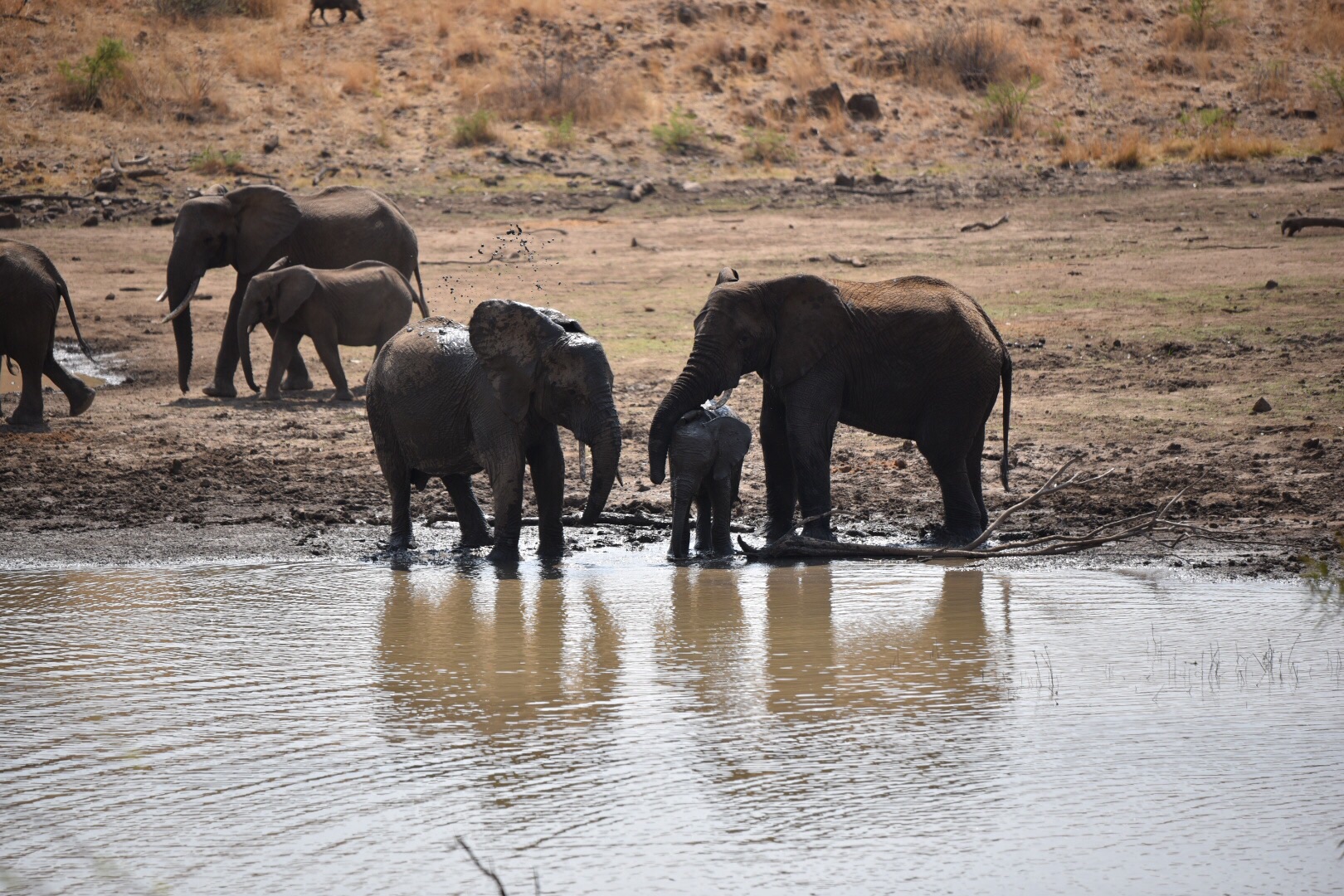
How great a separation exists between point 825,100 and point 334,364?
16467 millimetres

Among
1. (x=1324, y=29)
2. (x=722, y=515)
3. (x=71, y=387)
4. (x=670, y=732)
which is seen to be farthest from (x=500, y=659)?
(x=1324, y=29)

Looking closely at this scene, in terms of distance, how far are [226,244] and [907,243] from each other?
24.7ft

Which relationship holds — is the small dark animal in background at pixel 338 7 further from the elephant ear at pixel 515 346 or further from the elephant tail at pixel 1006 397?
the elephant ear at pixel 515 346

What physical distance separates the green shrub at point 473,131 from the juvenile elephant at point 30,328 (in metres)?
12.2

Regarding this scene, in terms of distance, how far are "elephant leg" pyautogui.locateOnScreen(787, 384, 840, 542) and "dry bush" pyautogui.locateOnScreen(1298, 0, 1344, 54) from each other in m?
26.6

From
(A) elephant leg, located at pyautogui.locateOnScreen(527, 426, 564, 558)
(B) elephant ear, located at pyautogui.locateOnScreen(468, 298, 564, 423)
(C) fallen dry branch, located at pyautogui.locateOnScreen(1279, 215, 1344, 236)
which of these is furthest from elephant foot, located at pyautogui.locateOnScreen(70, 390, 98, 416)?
(C) fallen dry branch, located at pyautogui.locateOnScreen(1279, 215, 1344, 236)

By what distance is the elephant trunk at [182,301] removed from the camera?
14039 millimetres

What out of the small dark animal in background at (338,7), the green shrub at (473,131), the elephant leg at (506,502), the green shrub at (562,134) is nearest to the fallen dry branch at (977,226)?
the green shrub at (562,134)

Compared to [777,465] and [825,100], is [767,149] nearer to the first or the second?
[825,100]

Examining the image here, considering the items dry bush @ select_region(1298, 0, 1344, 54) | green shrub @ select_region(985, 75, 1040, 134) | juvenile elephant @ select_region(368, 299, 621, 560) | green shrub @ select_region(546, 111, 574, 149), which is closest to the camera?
juvenile elephant @ select_region(368, 299, 621, 560)

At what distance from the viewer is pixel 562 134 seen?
24.9 metres

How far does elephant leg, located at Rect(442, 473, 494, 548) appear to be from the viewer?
9195 mm

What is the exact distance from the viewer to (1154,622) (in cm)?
759

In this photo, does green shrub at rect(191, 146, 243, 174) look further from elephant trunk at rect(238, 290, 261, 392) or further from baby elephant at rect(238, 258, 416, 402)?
elephant trunk at rect(238, 290, 261, 392)
